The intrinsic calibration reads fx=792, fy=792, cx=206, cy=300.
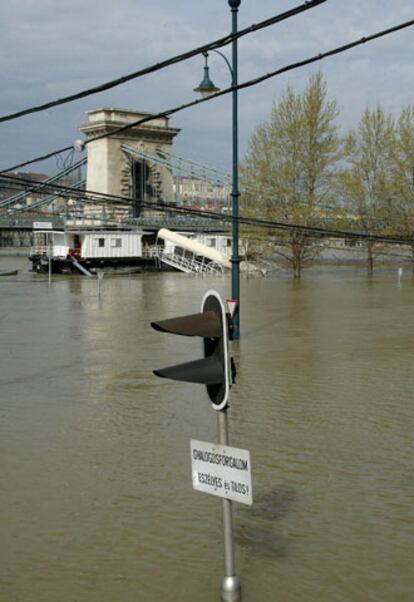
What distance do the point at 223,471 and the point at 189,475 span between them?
335 centimetres

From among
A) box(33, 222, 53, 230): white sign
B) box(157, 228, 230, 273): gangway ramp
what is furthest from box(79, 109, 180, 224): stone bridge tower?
box(157, 228, 230, 273): gangway ramp

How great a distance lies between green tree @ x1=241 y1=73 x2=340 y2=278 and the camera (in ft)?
145

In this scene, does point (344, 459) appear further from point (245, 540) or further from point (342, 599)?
point (342, 599)

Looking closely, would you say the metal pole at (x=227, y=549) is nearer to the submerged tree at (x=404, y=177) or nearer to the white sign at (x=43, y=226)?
the submerged tree at (x=404, y=177)

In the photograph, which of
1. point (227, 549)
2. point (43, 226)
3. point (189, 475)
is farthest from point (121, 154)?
point (227, 549)

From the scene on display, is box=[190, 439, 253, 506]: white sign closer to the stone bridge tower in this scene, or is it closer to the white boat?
the white boat

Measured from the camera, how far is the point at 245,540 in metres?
6.35

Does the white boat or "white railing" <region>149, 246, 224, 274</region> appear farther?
the white boat

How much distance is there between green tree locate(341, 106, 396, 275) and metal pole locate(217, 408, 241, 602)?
42754 millimetres

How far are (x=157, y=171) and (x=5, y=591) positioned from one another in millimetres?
85876

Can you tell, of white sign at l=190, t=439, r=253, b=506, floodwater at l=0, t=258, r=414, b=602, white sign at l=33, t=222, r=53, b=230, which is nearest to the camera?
white sign at l=190, t=439, r=253, b=506

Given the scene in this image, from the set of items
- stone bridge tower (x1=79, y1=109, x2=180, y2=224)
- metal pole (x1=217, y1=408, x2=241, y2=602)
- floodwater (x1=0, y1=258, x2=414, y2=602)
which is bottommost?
floodwater (x1=0, y1=258, x2=414, y2=602)

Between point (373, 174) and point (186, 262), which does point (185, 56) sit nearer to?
point (373, 174)

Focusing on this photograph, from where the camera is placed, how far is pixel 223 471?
475 cm
